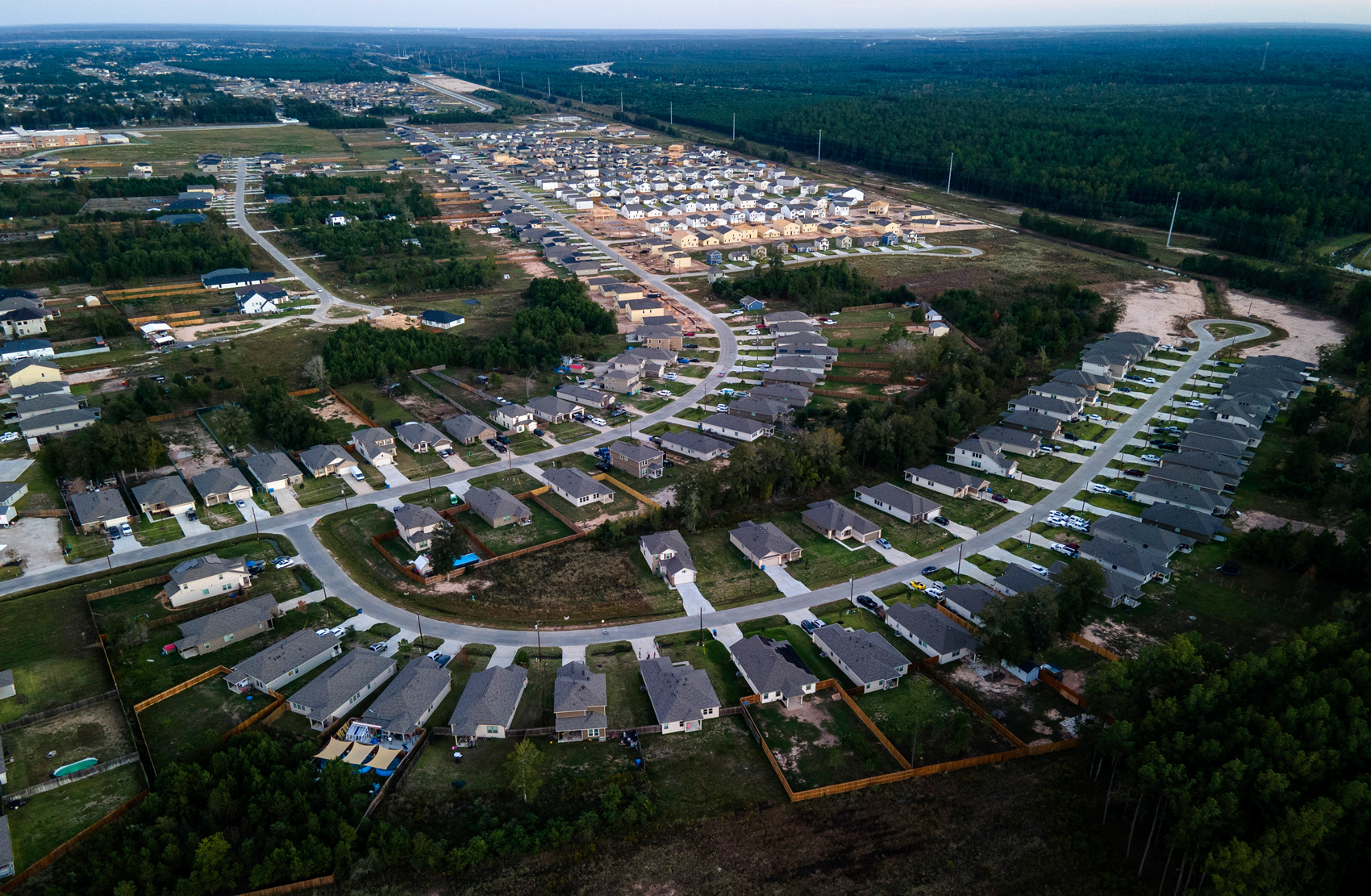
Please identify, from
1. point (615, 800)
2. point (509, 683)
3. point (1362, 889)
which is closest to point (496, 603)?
point (509, 683)

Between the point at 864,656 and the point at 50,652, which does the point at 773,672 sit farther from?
the point at 50,652

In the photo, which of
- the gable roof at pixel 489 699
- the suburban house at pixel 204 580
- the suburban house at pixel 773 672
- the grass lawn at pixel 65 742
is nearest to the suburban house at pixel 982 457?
the suburban house at pixel 773 672

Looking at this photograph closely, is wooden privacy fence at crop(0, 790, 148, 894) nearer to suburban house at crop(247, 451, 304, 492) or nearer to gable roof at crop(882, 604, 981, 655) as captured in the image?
suburban house at crop(247, 451, 304, 492)

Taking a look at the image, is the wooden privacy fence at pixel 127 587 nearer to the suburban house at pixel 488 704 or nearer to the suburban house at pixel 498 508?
the suburban house at pixel 498 508

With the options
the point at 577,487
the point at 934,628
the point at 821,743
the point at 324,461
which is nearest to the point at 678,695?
the point at 821,743

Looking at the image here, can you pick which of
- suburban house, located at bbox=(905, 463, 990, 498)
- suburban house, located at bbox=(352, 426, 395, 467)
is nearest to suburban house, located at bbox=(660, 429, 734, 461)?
suburban house, located at bbox=(905, 463, 990, 498)
